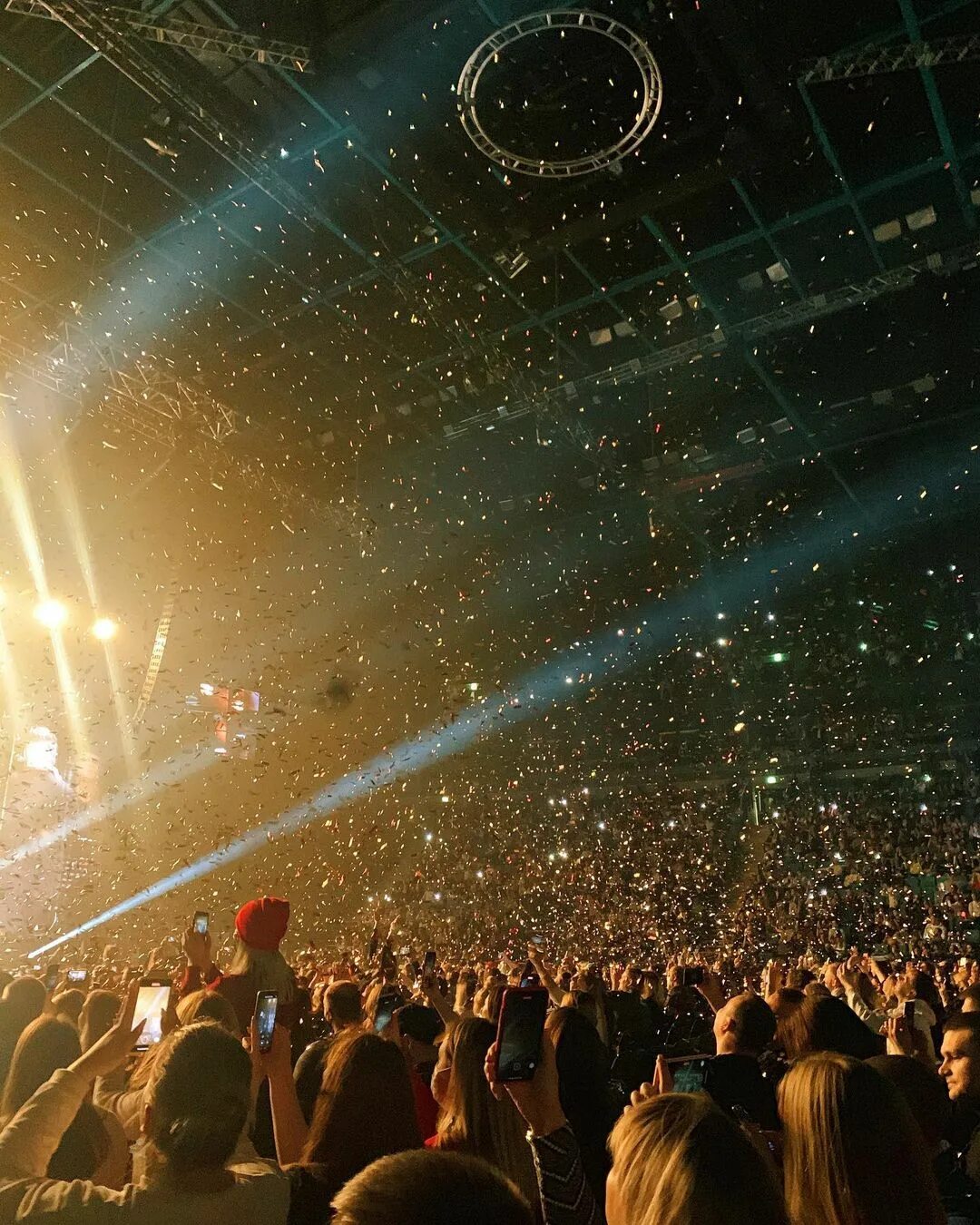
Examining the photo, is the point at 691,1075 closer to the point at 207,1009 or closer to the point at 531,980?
the point at 207,1009

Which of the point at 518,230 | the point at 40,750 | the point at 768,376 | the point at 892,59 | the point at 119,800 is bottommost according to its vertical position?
the point at 119,800

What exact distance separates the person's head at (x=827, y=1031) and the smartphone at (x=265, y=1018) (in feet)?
5.12

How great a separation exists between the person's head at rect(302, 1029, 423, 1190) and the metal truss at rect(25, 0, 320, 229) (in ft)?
19.7

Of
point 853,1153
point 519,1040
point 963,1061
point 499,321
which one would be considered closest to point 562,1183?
point 519,1040

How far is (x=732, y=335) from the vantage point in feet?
27.3

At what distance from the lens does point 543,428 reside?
33.5ft

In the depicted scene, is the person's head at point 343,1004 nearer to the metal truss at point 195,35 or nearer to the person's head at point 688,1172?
the person's head at point 688,1172

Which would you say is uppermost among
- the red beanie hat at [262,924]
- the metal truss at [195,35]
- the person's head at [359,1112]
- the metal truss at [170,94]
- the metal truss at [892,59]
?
the metal truss at [170,94]

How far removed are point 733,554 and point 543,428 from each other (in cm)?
530

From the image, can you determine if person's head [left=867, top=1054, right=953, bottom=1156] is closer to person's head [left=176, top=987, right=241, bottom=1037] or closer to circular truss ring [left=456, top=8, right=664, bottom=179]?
person's head [left=176, top=987, right=241, bottom=1037]

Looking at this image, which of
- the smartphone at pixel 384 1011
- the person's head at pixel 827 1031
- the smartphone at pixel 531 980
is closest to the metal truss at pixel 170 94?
the smartphone at pixel 384 1011

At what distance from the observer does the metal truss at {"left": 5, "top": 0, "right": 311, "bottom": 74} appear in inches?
205

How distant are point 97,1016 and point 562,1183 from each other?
84.6 inches

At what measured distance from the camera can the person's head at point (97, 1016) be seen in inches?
115
